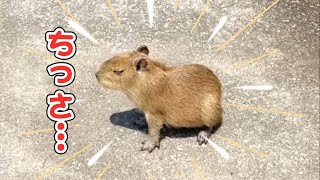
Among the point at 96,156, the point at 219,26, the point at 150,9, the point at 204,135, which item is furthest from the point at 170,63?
the point at 96,156

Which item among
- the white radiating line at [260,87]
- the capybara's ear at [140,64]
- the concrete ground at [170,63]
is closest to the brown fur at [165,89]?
the capybara's ear at [140,64]

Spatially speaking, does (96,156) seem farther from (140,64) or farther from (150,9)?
(150,9)

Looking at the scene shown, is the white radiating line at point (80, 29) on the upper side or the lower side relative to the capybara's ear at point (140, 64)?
upper

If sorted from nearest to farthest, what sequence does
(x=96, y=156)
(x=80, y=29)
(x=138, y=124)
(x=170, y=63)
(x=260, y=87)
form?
(x=96, y=156) → (x=138, y=124) → (x=260, y=87) → (x=170, y=63) → (x=80, y=29)

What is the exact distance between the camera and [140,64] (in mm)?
3963

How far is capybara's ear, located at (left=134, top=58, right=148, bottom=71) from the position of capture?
3934 millimetres

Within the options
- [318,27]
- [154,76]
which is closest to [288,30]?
[318,27]

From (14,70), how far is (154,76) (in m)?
2.03

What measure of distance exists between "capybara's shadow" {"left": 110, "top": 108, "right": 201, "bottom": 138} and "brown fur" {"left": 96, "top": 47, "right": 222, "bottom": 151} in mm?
285

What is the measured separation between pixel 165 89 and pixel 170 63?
123 cm

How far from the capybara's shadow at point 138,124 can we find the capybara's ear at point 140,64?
2.83 ft

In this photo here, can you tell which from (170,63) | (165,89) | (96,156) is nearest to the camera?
(165,89)

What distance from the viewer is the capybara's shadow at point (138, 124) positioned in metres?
4.58

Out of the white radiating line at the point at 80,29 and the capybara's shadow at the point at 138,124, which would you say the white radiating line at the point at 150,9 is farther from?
the capybara's shadow at the point at 138,124
